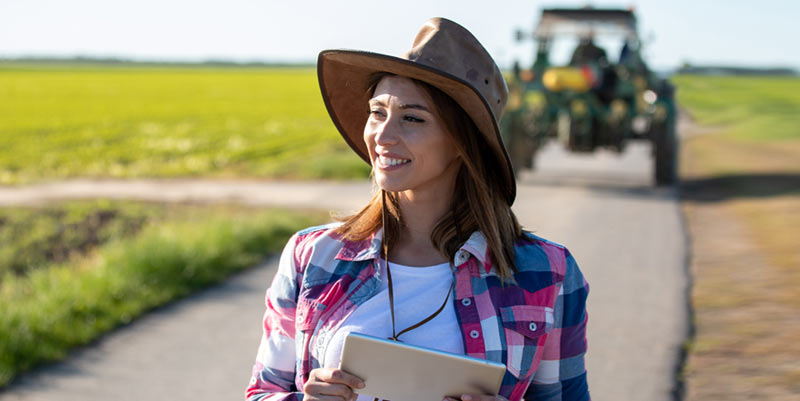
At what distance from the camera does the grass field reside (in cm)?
440

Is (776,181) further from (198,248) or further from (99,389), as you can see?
(99,389)

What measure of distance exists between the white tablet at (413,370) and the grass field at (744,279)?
281 centimetres

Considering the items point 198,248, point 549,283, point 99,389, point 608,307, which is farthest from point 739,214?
point 549,283

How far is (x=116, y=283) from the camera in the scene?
5875mm

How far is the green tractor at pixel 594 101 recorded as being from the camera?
40.7 ft

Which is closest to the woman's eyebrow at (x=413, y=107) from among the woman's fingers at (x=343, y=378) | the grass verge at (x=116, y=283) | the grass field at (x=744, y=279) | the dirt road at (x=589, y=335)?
the woman's fingers at (x=343, y=378)

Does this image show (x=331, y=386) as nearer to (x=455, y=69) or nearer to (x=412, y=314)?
(x=412, y=314)

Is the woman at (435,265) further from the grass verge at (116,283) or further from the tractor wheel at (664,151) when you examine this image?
the tractor wheel at (664,151)

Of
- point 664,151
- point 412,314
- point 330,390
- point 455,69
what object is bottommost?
point 664,151

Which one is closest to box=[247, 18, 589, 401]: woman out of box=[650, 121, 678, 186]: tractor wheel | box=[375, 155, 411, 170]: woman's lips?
box=[375, 155, 411, 170]: woman's lips

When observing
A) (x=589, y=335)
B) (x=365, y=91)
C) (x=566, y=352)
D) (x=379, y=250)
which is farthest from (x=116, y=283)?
(x=566, y=352)

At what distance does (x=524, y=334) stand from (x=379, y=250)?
395 mm

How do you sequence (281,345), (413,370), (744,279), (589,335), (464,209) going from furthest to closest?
(744,279), (589,335), (464,209), (281,345), (413,370)

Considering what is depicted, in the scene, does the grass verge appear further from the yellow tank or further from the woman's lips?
the yellow tank
